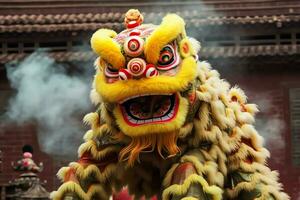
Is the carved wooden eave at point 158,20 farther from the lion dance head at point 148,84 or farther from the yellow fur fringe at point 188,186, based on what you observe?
the yellow fur fringe at point 188,186

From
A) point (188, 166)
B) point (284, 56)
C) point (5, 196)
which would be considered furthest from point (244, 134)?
point (284, 56)

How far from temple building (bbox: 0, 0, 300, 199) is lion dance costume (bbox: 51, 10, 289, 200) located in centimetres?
719

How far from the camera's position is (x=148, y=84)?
322 inches

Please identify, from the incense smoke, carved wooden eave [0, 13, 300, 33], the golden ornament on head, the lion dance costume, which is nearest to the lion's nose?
the lion dance costume

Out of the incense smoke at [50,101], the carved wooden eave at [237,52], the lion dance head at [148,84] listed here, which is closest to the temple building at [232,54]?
the carved wooden eave at [237,52]

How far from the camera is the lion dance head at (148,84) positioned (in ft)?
27.0

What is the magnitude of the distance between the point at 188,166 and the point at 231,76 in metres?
8.19

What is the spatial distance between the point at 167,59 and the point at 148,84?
0.29 meters

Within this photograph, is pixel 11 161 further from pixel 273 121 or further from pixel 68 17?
pixel 273 121

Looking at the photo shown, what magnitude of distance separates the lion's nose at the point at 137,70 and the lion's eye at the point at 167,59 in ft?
0.33

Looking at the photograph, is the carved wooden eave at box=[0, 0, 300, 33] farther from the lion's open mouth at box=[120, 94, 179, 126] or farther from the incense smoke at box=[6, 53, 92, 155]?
the lion's open mouth at box=[120, 94, 179, 126]

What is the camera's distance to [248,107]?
31.2ft

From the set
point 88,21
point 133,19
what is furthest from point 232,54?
point 133,19

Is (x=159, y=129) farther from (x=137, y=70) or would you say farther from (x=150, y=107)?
(x=137, y=70)
